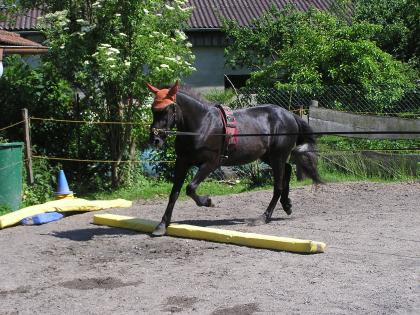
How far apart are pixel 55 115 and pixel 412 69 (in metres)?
9.81

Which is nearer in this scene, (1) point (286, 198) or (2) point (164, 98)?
(2) point (164, 98)

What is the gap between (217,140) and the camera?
33.3 feet

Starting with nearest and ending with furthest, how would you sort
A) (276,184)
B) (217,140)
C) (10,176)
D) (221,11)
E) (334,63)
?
1. (217,140)
2. (276,184)
3. (10,176)
4. (334,63)
5. (221,11)

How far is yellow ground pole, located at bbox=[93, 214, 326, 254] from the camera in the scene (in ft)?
27.7

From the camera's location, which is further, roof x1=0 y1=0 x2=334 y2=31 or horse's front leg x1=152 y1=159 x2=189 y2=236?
roof x1=0 y1=0 x2=334 y2=31

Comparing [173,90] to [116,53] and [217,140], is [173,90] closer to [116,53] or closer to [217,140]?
[217,140]

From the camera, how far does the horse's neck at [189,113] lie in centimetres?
993

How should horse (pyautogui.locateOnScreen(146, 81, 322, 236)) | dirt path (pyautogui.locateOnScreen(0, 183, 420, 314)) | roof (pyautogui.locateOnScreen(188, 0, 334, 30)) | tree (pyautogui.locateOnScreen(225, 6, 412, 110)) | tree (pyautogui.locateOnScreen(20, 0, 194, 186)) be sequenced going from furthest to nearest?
roof (pyautogui.locateOnScreen(188, 0, 334, 30))
tree (pyautogui.locateOnScreen(225, 6, 412, 110))
tree (pyautogui.locateOnScreen(20, 0, 194, 186))
horse (pyautogui.locateOnScreen(146, 81, 322, 236))
dirt path (pyautogui.locateOnScreen(0, 183, 420, 314))

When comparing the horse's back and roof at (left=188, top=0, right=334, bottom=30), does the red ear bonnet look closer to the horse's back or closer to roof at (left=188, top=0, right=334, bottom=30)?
the horse's back

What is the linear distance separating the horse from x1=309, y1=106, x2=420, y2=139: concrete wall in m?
3.61

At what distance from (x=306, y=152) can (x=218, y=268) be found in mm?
3734

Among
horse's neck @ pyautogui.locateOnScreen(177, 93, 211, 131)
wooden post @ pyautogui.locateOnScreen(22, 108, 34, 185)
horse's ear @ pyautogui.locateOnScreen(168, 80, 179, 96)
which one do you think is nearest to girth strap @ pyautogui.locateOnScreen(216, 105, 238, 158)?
horse's neck @ pyautogui.locateOnScreen(177, 93, 211, 131)

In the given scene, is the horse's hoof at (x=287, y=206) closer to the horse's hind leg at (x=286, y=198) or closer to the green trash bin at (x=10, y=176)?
the horse's hind leg at (x=286, y=198)

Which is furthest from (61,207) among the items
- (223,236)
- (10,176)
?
(223,236)
